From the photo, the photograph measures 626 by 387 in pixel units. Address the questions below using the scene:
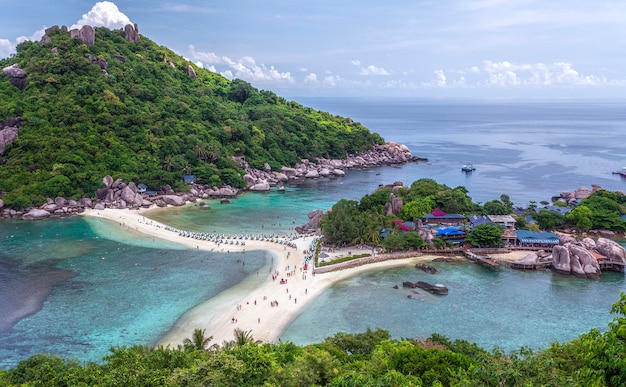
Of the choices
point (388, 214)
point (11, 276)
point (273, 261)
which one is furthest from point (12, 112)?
point (388, 214)

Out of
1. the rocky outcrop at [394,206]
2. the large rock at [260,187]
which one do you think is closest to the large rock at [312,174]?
the large rock at [260,187]

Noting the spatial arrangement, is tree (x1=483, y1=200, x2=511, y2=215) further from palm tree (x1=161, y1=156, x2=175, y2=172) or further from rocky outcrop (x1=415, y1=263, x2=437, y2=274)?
palm tree (x1=161, y1=156, x2=175, y2=172)

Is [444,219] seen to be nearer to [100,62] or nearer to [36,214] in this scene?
[36,214]

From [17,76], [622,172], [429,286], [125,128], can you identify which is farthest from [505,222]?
[17,76]

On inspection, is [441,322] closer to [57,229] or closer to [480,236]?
[480,236]

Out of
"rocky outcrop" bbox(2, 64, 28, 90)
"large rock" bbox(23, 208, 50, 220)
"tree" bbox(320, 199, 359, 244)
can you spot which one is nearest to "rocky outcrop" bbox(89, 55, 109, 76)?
"rocky outcrop" bbox(2, 64, 28, 90)

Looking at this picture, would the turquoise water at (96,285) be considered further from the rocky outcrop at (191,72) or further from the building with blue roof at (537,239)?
the rocky outcrop at (191,72)
